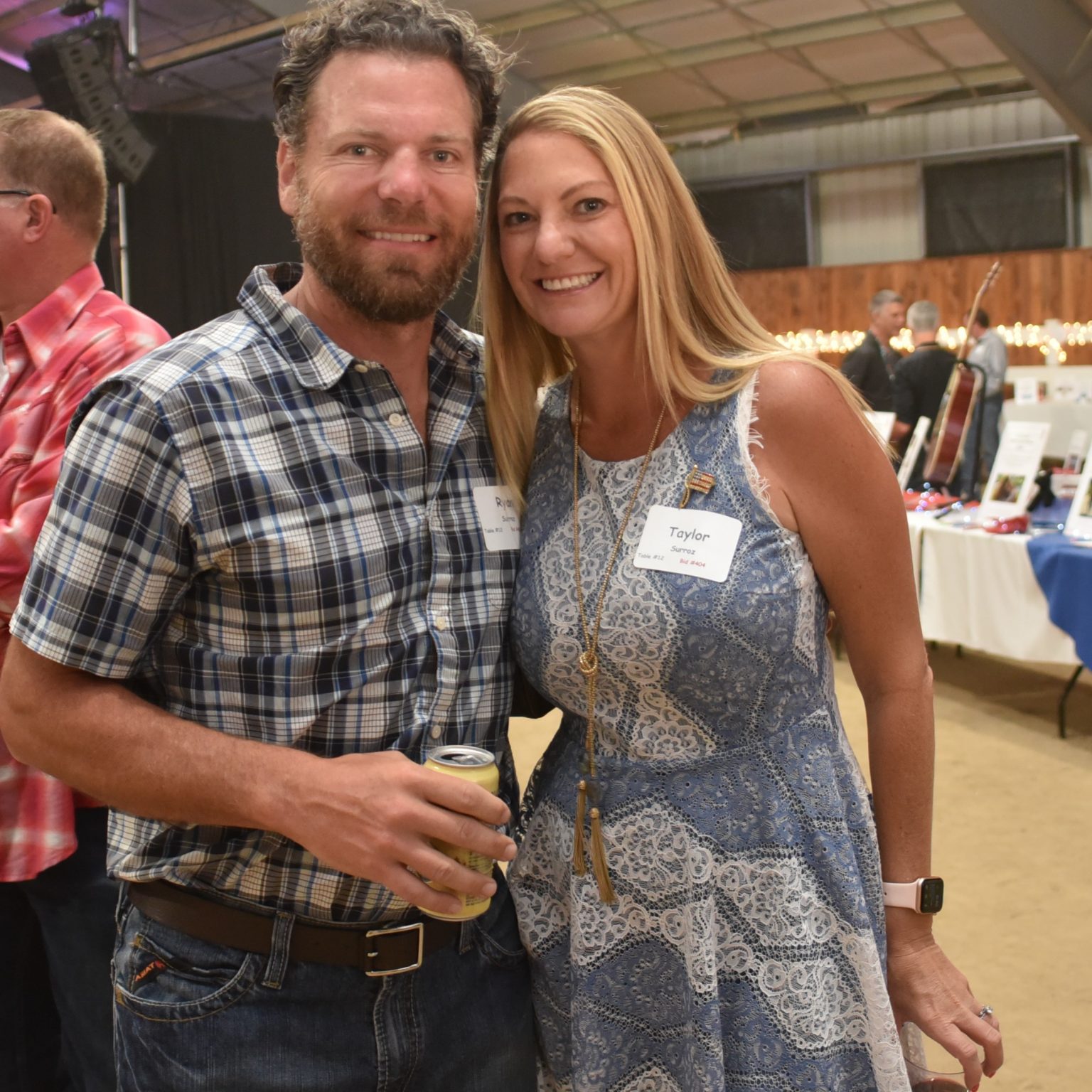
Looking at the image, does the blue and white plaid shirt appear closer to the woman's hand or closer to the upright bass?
the woman's hand

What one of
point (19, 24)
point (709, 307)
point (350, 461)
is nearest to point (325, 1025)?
point (350, 461)

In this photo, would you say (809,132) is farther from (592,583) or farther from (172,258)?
(592,583)

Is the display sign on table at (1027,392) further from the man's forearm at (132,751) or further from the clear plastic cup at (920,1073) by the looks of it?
the man's forearm at (132,751)

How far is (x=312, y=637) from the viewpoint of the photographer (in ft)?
4.00

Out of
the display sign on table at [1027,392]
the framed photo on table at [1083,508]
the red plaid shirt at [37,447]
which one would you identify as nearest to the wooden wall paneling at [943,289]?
the display sign on table at [1027,392]

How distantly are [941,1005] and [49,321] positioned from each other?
1.71 metres

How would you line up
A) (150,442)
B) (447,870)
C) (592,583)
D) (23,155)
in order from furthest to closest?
(23,155) < (592,583) < (150,442) < (447,870)

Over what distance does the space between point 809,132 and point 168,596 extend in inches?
600

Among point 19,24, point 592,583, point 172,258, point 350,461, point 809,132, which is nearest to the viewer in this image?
point 350,461

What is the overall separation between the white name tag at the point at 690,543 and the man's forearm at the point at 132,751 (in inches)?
18.7

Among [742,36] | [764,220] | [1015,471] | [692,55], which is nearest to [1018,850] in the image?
[1015,471]

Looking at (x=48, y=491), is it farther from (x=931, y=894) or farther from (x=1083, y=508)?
(x=1083, y=508)

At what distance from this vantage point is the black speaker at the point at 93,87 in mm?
5473

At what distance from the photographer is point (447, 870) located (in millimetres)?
1005
